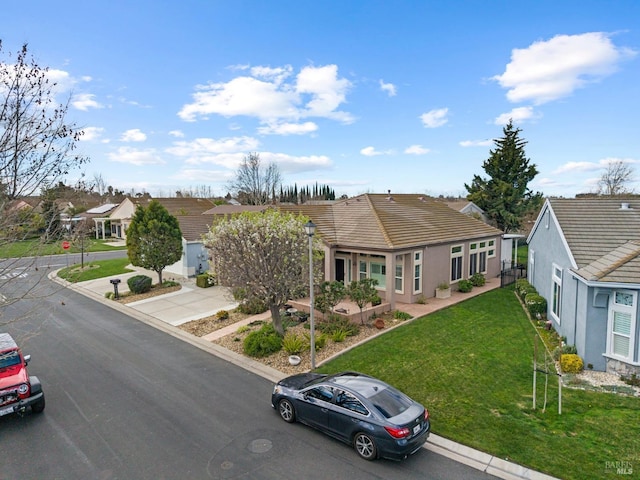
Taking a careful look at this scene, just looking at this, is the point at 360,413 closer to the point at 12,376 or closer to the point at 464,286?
the point at 12,376

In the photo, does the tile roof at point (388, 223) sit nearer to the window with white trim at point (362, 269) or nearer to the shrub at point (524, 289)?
the window with white trim at point (362, 269)

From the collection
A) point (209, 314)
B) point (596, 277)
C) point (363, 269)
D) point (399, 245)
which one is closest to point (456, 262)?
point (399, 245)

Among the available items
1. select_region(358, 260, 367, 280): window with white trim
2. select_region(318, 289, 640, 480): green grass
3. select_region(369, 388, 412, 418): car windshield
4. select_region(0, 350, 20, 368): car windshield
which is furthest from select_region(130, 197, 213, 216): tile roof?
select_region(369, 388, 412, 418): car windshield

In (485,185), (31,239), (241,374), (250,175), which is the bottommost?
(241,374)

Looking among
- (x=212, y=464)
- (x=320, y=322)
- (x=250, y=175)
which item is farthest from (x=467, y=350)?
(x=250, y=175)

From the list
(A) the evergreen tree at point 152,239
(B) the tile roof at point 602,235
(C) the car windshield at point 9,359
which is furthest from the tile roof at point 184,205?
(B) the tile roof at point 602,235

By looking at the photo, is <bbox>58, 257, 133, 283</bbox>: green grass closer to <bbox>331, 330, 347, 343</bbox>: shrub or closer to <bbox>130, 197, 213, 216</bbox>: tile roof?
<bbox>130, 197, 213, 216</bbox>: tile roof

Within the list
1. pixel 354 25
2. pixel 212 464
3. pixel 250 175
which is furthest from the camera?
pixel 250 175

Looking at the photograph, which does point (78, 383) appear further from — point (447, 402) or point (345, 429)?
Result: point (447, 402)
